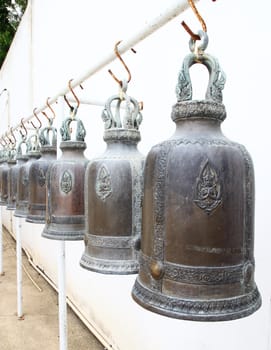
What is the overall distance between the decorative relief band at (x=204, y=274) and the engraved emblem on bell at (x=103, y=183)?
347 mm

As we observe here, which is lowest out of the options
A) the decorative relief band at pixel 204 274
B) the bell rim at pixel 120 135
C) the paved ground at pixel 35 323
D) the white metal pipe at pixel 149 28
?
the paved ground at pixel 35 323

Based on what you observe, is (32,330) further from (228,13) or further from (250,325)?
(228,13)

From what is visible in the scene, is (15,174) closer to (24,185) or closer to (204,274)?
(24,185)

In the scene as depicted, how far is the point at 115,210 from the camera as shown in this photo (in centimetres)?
104

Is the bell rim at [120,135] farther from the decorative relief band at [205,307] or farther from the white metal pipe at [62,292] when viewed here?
the white metal pipe at [62,292]

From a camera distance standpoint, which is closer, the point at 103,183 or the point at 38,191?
the point at 103,183

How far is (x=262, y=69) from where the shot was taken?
4.10 feet

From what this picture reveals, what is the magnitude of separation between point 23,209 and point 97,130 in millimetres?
962

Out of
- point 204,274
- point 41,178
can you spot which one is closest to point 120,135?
point 204,274

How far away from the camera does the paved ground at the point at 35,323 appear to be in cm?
267

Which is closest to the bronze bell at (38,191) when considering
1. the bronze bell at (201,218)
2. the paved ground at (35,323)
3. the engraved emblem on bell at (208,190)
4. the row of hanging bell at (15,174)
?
the row of hanging bell at (15,174)

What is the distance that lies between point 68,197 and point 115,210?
40 centimetres

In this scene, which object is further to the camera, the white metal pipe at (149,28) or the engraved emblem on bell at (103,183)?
the engraved emblem on bell at (103,183)

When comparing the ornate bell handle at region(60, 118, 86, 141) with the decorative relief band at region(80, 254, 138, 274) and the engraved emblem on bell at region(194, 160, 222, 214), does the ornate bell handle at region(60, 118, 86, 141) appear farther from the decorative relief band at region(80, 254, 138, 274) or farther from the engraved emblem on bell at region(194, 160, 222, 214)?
the engraved emblem on bell at region(194, 160, 222, 214)
